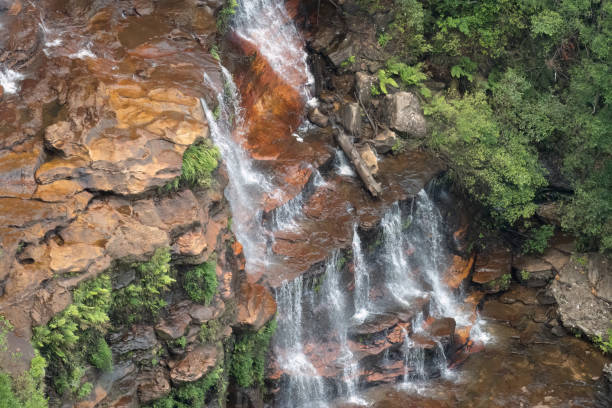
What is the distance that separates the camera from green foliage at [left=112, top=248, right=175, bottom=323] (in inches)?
Result: 434

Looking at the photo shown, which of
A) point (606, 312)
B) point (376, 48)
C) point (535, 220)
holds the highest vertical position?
point (376, 48)

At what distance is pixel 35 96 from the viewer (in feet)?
42.6

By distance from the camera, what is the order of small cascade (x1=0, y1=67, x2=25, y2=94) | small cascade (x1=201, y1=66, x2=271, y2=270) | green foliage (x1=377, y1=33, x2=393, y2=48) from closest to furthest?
small cascade (x1=0, y1=67, x2=25, y2=94) → small cascade (x1=201, y1=66, x2=271, y2=270) → green foliage (x1=377, y1=33, x2=393, y2=48)

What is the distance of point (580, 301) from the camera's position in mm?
18391

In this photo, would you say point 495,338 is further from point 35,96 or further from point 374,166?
point 35,96

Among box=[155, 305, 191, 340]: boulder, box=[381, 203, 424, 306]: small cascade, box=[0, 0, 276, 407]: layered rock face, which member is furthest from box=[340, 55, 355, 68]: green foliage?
box=[155, 305, 191, 340]: boulder

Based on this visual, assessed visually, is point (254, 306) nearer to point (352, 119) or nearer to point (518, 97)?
point (352, 119)

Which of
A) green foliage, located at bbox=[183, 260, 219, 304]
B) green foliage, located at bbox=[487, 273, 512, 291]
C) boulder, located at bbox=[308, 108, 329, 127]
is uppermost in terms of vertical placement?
boulder, located at bbox=[308, 108, 329, 127]

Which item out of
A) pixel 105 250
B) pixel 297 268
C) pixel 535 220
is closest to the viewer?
pixel 105 250

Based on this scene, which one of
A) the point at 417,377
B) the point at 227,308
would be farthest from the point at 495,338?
the point at 227,308

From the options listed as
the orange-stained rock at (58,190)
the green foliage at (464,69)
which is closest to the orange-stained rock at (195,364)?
the orange-stained rock at (58,190)

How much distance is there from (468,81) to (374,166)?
5128 millimetres

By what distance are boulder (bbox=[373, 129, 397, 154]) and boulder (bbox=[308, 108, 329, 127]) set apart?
5.68 feet

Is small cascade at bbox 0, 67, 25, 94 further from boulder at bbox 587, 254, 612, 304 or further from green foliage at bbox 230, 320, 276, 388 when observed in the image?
boulder at bbox 587, 254, 612, 304
